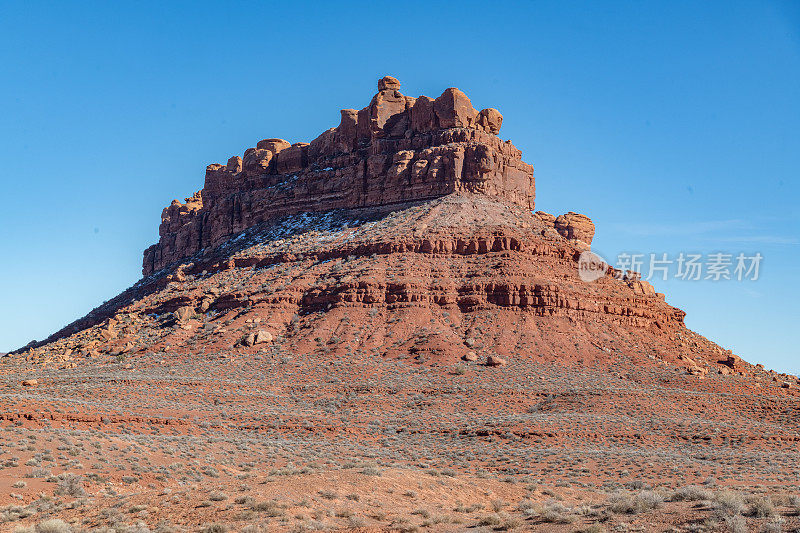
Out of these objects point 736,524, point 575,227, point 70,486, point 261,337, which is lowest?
point 70,486

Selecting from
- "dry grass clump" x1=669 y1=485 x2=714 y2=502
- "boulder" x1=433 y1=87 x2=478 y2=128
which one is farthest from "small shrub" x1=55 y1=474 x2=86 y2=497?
"boulder" x1=433 y1=87 x2=478 y2=128

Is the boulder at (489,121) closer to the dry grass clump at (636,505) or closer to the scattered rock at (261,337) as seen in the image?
the scattered rock at (261,337)

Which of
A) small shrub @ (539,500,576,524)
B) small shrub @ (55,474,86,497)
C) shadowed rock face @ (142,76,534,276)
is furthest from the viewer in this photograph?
shadowed rock face @ (142,76,534,276)

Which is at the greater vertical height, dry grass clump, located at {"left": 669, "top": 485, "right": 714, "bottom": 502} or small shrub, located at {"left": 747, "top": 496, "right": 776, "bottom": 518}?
small shrub, located at {"left": 747, "top": 496, "right": 776, "bottom": 518}

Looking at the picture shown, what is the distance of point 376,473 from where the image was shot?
18.7 m

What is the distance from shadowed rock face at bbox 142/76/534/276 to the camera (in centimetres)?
6844

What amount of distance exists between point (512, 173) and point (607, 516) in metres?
59.3

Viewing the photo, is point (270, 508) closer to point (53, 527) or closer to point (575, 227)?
point (53, 527)

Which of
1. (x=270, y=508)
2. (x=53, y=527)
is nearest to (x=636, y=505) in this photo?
(x=270, y=508)

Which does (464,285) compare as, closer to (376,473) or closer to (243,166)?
(376,473)

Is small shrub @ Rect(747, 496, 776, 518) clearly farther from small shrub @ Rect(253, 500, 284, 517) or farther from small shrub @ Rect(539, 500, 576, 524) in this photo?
small shrub @ Rect(253, 500, 284, 517)

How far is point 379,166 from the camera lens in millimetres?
72000

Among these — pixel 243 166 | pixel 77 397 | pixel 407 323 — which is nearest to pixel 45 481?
pixel 77 397

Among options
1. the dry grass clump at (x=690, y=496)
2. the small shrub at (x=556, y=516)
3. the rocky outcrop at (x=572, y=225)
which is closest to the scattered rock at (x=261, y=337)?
the rocky outcrop at (x=572, y=225)
